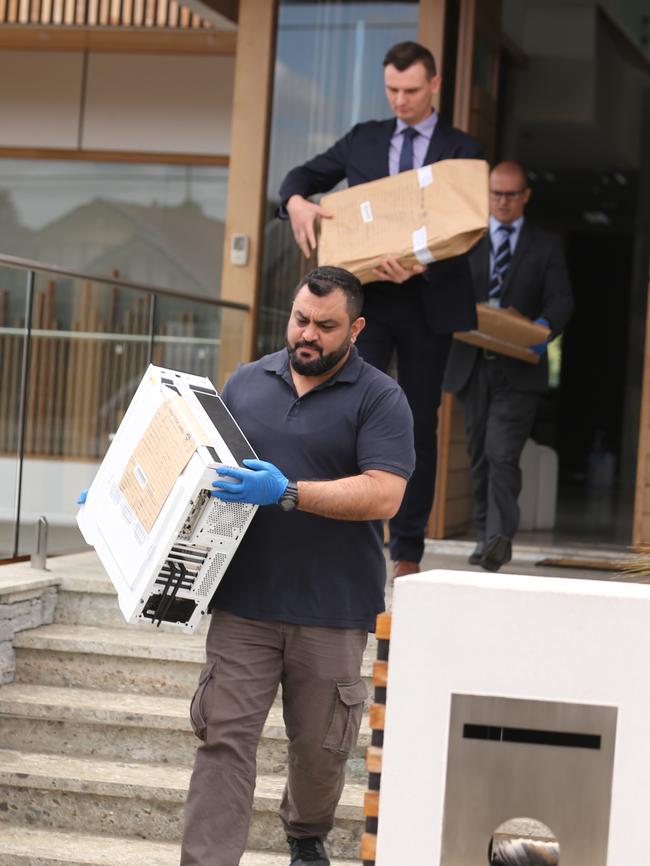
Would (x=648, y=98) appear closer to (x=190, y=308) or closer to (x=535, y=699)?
(x=190, y=308)

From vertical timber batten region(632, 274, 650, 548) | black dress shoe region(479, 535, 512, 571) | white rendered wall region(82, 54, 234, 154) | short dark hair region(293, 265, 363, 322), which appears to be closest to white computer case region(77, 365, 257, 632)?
short dark hair region(293, 265, 363, 322)

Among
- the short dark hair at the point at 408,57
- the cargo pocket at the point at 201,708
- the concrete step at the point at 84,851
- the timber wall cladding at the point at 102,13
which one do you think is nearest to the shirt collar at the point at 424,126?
the short dark hair at the point at 408,57

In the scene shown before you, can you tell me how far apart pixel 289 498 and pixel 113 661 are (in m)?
1.96

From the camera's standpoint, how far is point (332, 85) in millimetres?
7043

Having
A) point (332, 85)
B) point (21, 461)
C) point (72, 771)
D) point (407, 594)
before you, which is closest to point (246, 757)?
point (407, 594)

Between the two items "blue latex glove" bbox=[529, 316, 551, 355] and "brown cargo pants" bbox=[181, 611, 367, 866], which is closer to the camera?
"brown cargo pants" bbox=[181, 611, 367, 866]

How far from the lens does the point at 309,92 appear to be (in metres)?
7.10

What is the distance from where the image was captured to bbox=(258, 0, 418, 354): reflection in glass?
698 cm

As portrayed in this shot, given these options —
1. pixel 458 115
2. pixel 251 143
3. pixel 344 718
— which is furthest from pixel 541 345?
pixel 344 718

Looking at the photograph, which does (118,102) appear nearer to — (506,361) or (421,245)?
(506,361)

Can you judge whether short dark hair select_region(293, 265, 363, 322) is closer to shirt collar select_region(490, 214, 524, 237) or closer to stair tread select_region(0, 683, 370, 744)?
stair tread select_region(0, 683, 370, 744)

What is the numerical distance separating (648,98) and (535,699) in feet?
33.3

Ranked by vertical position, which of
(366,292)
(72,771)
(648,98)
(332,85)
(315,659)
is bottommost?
(72,771)

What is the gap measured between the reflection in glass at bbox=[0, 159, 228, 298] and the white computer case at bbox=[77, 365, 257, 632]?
5.70 m
